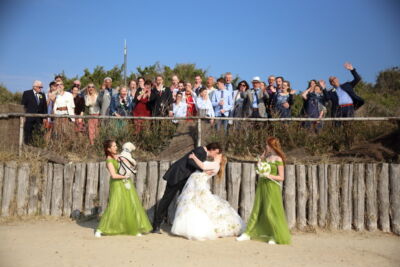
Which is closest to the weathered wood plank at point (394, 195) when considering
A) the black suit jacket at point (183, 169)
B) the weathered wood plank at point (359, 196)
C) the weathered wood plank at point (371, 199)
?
the weathered wood plank at point (371, 199)

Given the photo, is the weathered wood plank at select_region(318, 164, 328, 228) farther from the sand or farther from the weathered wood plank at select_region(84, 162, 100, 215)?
the weathered wood plank at select_region(84, 162, 100, 215)

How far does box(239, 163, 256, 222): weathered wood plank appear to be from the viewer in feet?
28.1

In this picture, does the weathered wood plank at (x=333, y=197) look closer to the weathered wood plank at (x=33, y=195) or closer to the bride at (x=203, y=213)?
the bride at (x=203, y=213)

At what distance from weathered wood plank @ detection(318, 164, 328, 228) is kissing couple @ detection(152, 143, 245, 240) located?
1.77m

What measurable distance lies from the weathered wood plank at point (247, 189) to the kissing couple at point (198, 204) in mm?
819

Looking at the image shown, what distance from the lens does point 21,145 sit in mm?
9664

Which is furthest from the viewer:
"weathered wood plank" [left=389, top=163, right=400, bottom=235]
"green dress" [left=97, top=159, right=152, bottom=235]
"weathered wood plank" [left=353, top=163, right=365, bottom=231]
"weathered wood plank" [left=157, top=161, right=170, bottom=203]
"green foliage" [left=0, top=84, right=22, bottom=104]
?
"green foliage" [left=0, top=84, right=22, bottom=104]

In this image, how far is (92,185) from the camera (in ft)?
29.9

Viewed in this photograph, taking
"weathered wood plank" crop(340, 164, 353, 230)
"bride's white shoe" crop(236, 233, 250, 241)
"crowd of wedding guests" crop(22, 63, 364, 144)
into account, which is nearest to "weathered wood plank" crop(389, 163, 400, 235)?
"weathered wood plank" crop(340, 164, 353, 230)

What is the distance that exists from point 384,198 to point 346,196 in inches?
28.2

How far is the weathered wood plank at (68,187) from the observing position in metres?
9.14

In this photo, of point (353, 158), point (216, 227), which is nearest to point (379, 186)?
point (353, 158)

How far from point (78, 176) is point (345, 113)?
6324 millimetres

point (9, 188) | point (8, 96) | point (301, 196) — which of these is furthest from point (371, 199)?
point (8, 96)
